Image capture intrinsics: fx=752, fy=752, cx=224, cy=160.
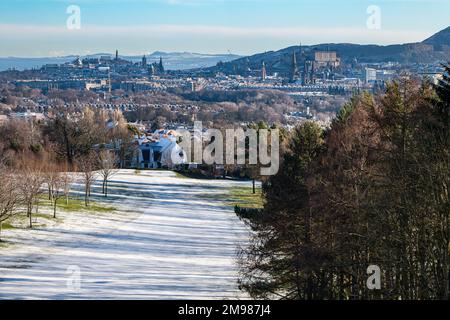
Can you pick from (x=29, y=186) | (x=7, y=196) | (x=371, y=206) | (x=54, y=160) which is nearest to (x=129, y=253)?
(x=7, y=196)

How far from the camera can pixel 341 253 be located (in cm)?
1535

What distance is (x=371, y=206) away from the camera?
14.2m

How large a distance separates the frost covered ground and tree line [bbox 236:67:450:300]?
3084mm

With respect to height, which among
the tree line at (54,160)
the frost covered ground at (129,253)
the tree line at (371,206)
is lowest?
the frost covered ground at (129,253)

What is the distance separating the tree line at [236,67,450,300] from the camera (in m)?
13.3

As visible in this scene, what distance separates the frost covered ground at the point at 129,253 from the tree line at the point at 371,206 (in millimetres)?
3084

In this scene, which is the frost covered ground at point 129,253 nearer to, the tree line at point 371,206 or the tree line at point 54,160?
the tree line at point 54,160

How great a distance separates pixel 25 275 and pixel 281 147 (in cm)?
2163

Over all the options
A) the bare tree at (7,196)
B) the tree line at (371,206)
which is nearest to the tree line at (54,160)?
the bare tree at (7,196)

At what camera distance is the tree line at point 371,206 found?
43.7ft

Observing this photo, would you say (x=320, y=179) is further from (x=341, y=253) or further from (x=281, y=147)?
(x=281, y=147)

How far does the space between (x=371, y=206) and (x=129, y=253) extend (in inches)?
569

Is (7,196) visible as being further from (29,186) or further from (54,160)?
(54,160)
